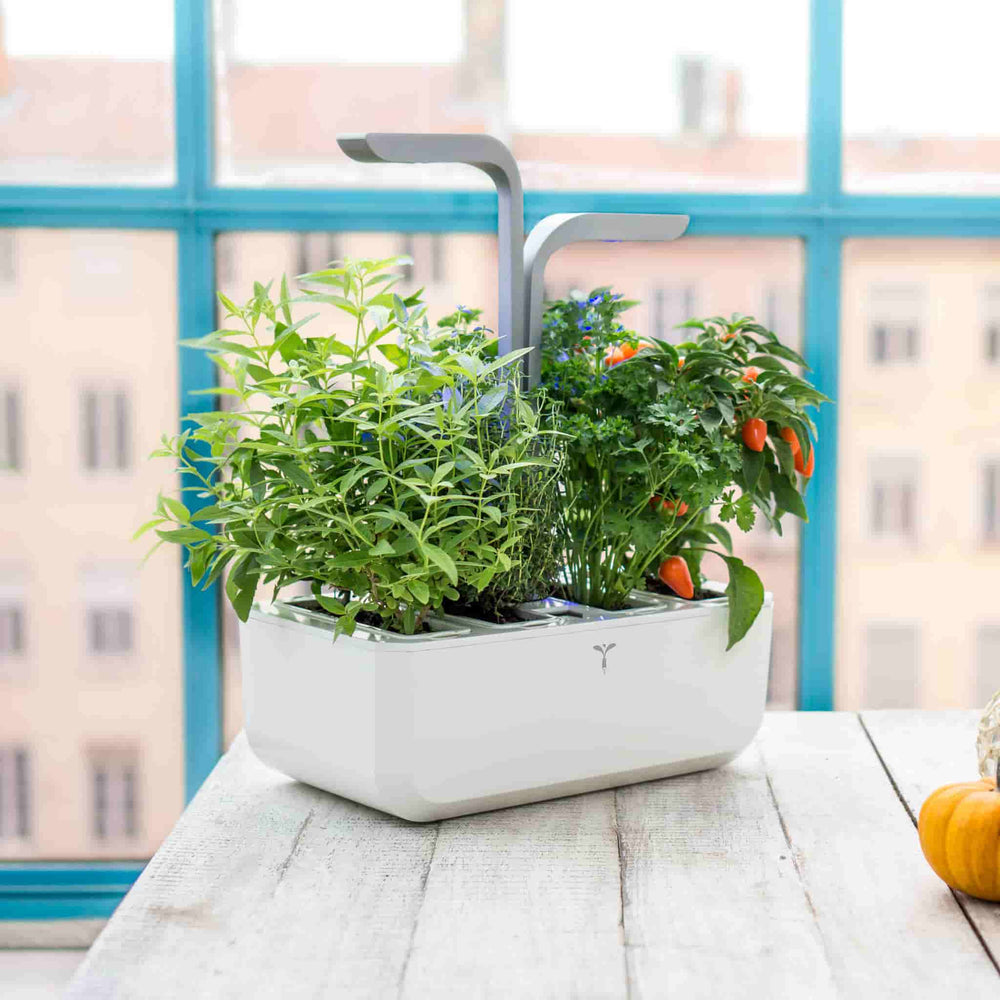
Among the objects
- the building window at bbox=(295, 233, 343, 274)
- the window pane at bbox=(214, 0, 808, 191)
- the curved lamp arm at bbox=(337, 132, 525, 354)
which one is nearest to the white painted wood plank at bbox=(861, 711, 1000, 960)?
the curved lamp arm at bbox=(337, 132, 525, 354)

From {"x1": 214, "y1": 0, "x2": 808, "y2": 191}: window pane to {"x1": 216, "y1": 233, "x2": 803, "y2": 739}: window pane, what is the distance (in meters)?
0.09

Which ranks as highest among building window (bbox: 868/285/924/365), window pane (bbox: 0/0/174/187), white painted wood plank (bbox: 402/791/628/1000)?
window pane (bbox: 0/0/174/187)

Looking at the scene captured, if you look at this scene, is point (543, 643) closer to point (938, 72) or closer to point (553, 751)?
point (553, 751)

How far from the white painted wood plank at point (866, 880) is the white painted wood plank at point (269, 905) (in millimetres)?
331

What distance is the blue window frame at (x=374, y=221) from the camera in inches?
60.6

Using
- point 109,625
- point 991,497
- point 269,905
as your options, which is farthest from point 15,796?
point 991,497

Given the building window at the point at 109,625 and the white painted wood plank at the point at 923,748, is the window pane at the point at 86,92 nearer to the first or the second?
the building window at the point at 109,625

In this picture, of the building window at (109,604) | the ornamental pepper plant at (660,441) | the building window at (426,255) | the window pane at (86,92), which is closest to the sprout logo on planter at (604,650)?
the ornamental pepper plant at (660,441)

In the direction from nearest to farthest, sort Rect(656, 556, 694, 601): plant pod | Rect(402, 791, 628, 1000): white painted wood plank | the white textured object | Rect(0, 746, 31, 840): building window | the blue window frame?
Rect(402, 791, 628, 1000): white painted wood plank, the white textured object, Rect(656, 556, 694, 601): plant pod, the blue window frame, Rect(0, 746, 31, 840): building window

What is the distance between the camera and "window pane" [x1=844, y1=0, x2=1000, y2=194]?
1.62m

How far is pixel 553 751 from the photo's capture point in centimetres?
112

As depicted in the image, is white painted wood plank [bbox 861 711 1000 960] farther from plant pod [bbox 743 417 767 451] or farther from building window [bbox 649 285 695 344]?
building window [bbox 649 285 695 344]

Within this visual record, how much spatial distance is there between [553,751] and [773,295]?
786mm

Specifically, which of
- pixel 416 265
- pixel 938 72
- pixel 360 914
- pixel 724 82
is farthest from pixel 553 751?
pixel 938 72
